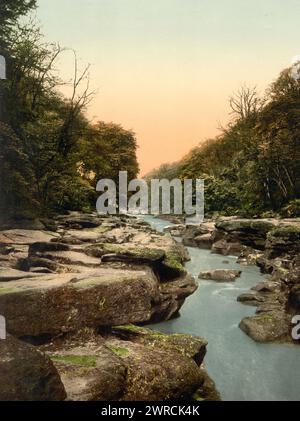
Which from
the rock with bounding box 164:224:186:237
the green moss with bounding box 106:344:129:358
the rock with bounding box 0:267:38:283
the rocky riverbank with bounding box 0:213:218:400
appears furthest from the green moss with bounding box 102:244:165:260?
the rock with bounding box 164:224:186:237

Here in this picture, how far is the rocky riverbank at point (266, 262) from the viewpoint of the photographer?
12.1m

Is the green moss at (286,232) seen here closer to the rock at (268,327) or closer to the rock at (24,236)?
the rock at (268,327)

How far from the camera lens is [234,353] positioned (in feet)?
35.6

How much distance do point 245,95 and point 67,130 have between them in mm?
38444

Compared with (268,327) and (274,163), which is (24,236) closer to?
(268,327)

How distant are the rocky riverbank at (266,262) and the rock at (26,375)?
303 inches

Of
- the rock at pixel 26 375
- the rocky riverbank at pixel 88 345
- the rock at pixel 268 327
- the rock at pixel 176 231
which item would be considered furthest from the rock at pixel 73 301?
the rock at pixel 176 231

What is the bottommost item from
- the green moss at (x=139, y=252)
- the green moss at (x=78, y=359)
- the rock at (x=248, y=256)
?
the rock at (x=248, y=256)

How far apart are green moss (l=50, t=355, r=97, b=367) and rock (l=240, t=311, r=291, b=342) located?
6444 mm

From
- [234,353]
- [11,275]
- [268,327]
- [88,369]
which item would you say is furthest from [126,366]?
[268,327]

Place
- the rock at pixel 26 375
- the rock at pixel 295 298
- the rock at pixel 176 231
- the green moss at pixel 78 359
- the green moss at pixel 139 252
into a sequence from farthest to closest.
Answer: the rock at pixel 176 231 < the green moss at pixel 139 252 < the rock at pixel 295 298 < the green moss at pixel 78 359 < the rock at pixel 26 375

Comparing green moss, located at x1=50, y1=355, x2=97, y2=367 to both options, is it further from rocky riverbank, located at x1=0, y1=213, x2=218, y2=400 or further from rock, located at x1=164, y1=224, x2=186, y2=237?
rock, located at x1=164, y1=224, x2=186, y2=237

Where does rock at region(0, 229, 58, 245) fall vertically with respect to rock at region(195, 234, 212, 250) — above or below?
above

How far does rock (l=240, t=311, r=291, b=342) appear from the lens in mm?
11461
